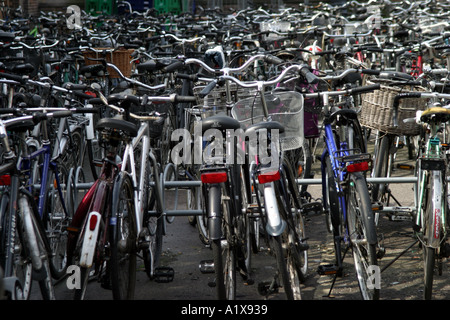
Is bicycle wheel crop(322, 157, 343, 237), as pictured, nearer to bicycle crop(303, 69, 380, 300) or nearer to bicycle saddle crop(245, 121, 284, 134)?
bicycle crop(303, 69, 380, 300)

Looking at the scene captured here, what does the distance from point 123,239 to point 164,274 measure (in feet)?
2.12

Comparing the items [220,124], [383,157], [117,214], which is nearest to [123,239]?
[117,214]

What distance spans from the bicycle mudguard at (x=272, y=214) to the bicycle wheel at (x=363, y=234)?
508 mm

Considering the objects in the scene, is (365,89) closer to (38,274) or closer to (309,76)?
(309,76)

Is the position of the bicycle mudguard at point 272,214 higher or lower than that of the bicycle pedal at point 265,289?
higher

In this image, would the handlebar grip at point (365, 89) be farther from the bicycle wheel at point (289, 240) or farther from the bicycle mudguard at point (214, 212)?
the bicycle mudguard at point (214, 212)

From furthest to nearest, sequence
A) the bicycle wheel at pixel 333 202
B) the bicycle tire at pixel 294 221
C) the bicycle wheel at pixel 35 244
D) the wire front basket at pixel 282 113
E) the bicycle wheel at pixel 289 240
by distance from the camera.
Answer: the bicycle wheel at pixel 333 202 < the wire front basket at pixel 282 113 < the bicycle tire at pixel 294 221 < the bicycle wheel at pixel 289 240 < the bicycle wheel at pixel 35 244

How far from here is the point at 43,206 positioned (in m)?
4.03

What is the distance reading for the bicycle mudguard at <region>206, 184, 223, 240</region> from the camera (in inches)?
134

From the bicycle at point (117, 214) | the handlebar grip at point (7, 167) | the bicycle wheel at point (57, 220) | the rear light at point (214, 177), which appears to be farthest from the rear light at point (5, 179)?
the rear light at point (214, 177)

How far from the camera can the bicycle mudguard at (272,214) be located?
3399 millimetres

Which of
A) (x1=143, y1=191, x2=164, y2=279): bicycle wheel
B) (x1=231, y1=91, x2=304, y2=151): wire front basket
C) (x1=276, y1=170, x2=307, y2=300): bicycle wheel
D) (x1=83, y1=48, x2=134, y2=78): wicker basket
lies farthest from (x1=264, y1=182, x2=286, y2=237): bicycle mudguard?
(x1=83, y1=48, x2=134, y2=78): wicker basket

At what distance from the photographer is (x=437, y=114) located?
379 centimetres
